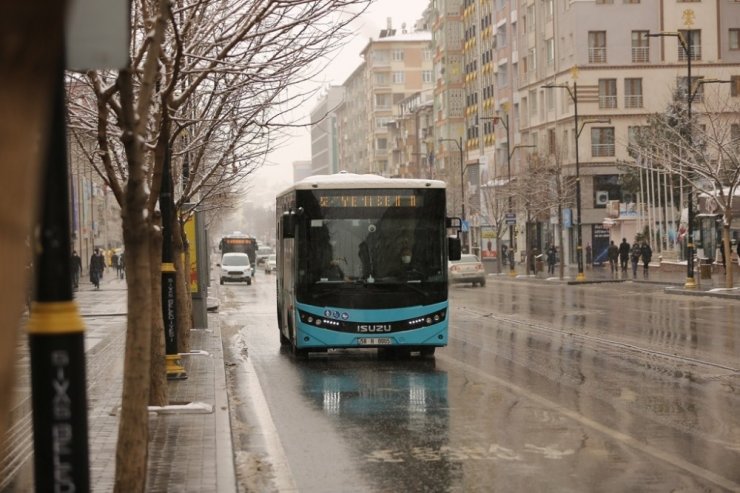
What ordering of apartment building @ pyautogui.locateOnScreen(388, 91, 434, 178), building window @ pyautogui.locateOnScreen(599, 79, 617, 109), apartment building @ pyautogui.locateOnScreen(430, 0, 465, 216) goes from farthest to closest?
apartment building @ pyautogui.locateOnScreen(388, 91, 434, 178), apartment building @ pyautogui.locateOnScreen(430, 0, 465, 216), building window @ pyautogui.locateOnScreen(599, 79, 617, 109)

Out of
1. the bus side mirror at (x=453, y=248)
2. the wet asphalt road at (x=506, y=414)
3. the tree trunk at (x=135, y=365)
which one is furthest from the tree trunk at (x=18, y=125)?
the bus side mirror at (x=453, y=248)

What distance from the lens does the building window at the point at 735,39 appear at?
7994 cm

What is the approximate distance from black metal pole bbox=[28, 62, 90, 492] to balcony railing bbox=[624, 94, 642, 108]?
253ft

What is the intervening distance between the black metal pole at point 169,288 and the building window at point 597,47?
63690 millimetres

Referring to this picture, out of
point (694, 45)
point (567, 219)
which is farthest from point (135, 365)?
point (694, 45)

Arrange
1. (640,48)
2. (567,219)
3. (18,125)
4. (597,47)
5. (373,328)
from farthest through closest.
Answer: (640,48) → (597,47) → (567,219) → (373,328) → (18,125)

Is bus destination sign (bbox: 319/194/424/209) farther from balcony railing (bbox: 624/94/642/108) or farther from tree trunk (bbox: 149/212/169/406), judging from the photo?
balcony railing (bbox: 624/94/642/108)

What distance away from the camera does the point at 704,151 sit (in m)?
54.0

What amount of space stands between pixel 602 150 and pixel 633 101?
3.71 meters

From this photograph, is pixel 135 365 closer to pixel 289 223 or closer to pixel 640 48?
pixel 289 223

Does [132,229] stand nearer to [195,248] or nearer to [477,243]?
[195,248]

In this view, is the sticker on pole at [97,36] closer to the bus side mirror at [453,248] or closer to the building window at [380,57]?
the bus side mirror at [453,248]

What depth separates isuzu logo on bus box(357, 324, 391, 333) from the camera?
69.1 feet

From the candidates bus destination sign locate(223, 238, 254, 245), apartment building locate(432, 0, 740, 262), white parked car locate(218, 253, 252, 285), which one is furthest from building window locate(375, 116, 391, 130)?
white parked car locate(218, 253, 252, 285)
